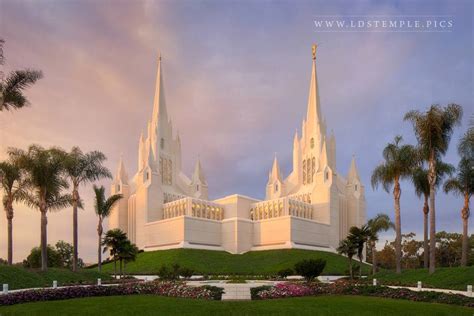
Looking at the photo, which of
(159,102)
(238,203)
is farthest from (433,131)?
(159,102)

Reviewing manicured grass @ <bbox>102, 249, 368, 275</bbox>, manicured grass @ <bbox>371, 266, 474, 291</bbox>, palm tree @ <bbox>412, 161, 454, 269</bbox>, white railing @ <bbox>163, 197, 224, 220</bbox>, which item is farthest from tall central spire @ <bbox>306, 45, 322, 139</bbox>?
manicured grass @ <bbox>371, 266, 474, 291</bbox>

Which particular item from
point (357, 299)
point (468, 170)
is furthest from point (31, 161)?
point (468, 170)

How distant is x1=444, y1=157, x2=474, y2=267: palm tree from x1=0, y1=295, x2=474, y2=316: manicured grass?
63.1 ft

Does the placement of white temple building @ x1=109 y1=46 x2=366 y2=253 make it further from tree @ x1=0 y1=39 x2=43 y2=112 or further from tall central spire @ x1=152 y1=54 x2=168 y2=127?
tree @ x1=0 y1=39 x2=43 y2=112

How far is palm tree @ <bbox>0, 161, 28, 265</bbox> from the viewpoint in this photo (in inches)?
1287

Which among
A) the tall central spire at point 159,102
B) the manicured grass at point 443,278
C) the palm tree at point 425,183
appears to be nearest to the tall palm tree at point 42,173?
the manicured grass at point 443,278

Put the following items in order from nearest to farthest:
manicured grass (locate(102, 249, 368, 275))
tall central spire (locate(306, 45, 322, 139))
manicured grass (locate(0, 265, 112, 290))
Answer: manicured grass (locate(0, 265, 112, 290)) < manicured grass (locate(102, 249, 368, 275)) < tall central spire (locate(306, 45, 322, 139))

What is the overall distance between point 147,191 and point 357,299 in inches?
2183

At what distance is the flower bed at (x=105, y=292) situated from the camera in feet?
57.2

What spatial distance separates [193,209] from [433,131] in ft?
144

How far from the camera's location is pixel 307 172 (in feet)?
265

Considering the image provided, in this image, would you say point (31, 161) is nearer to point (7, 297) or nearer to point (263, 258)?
point (7, 297)

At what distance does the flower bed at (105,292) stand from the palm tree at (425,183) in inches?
915

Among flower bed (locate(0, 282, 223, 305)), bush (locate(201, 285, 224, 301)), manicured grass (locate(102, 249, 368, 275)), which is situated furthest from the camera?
manicured grass (locate(102, 249, 368, 275))
